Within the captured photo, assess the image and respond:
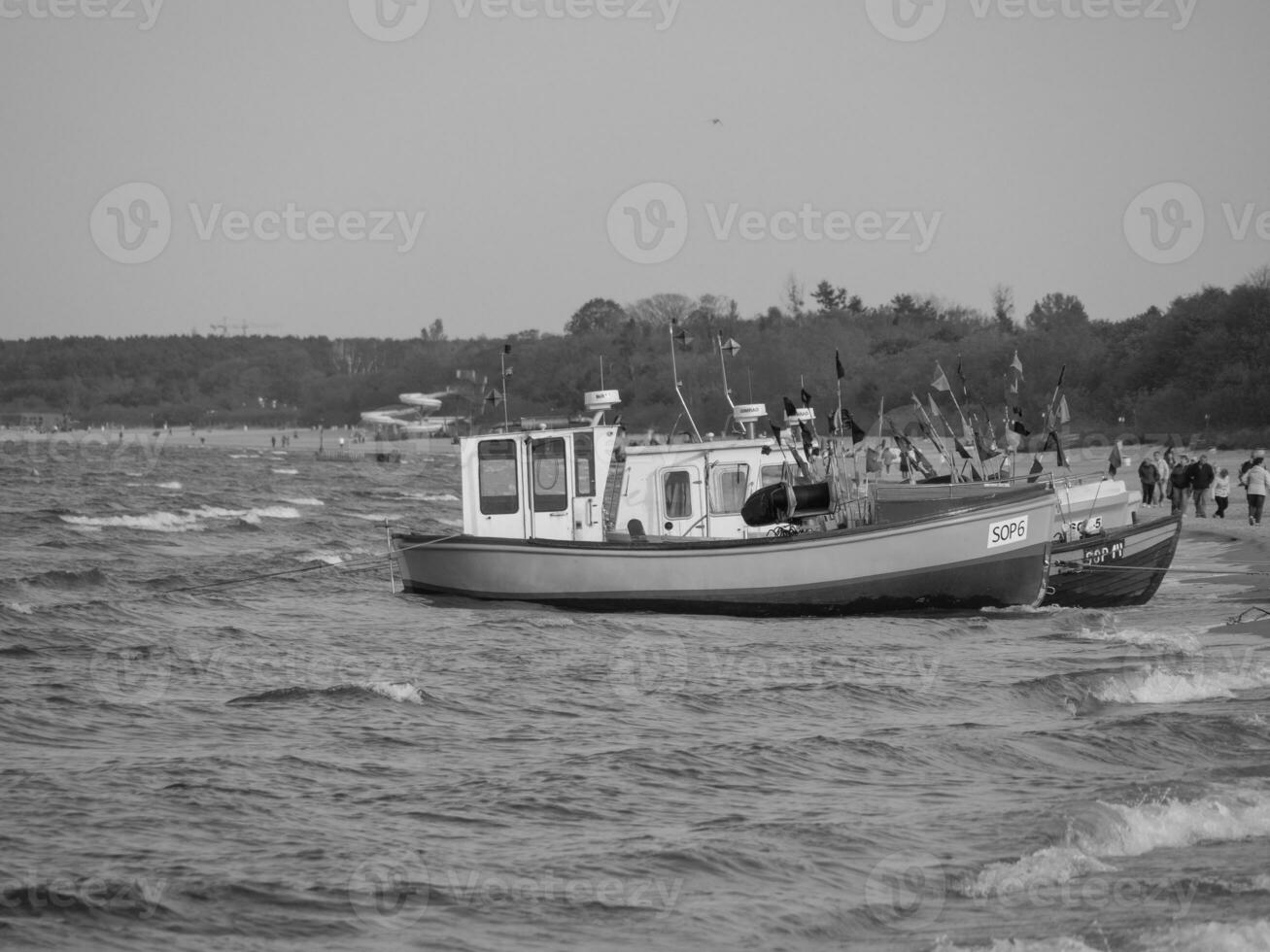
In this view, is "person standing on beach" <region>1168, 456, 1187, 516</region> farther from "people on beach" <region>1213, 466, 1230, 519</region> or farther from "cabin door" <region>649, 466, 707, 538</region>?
"cabin door" <region>649, 466, 707, 538</region>

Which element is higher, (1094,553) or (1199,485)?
(1199,485)

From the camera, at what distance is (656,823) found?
35.0ft

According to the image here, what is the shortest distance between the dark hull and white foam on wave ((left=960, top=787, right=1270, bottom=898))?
10536 millimetres

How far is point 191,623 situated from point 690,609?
22.2ft

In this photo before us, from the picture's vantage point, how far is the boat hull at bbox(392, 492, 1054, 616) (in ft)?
62.5

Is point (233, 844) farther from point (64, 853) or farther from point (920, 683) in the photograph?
point (920, 683)

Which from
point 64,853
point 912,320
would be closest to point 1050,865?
point 64,853

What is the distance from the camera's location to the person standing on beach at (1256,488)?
2884cm

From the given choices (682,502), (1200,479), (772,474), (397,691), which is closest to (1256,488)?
(1200,479)

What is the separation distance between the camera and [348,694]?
15430mm

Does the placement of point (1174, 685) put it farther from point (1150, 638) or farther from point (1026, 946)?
point (1026, 946)

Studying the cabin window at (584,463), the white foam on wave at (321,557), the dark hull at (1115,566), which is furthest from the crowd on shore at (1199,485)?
the white foam on wave at (321,557)

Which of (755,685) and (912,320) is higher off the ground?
(912,320)

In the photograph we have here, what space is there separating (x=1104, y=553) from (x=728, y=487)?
5.13 m
